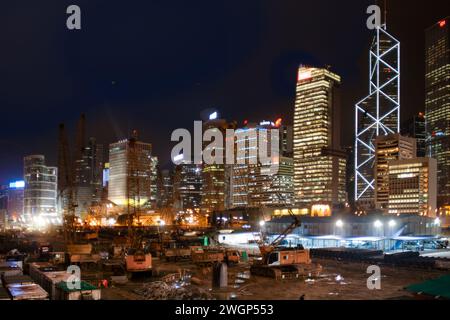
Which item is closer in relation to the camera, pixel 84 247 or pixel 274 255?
pixel 274 255

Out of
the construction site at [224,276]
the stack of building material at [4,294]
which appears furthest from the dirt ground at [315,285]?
the stack of building material at [4,294]

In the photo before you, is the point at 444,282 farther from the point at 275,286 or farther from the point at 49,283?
the point at 49,283

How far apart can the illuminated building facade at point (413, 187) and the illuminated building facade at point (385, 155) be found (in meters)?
11.4

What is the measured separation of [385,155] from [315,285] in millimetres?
147202

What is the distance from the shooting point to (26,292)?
20.7 m

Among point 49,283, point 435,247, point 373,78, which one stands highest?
point 373,78

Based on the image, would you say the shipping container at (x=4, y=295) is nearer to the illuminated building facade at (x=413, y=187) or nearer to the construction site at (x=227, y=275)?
the construction site at (x=227, y=275)

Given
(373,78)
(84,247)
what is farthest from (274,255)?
(373,78)

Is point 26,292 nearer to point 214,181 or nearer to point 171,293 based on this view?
point 171,293

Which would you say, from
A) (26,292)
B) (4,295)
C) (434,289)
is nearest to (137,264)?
(26,292)

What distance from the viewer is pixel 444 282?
20750 mm
